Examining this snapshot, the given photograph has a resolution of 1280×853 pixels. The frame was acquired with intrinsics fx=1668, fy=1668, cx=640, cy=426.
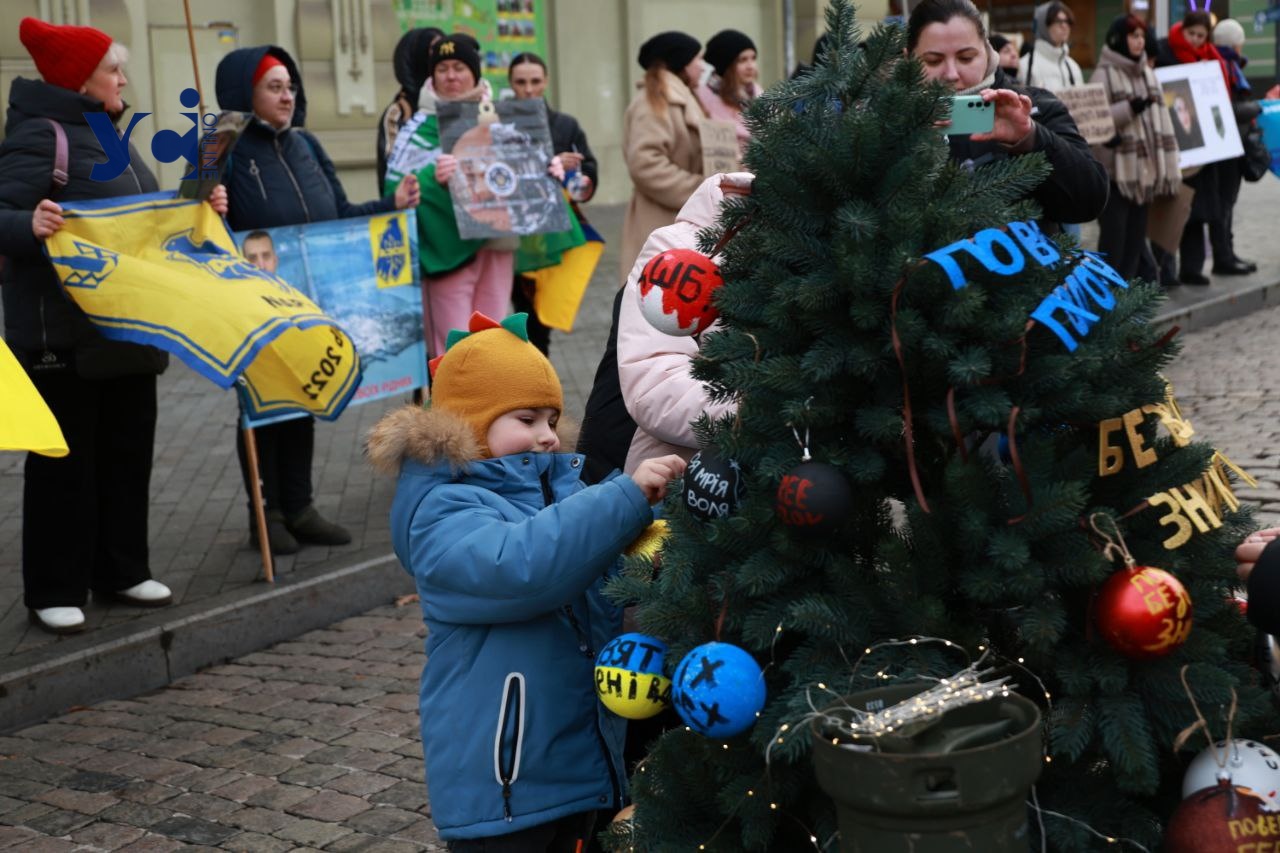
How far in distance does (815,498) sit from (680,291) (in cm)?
61

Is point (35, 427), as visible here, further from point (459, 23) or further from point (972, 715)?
point (459, 23)

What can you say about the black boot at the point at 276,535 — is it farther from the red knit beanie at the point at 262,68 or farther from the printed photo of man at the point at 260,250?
the red knit beanie at the point at 262,68

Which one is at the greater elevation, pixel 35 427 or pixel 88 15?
pixel 88 15

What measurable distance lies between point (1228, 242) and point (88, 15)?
9451 mm

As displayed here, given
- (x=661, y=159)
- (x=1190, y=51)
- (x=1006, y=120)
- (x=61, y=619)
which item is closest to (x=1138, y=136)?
(x=1190, y=51)

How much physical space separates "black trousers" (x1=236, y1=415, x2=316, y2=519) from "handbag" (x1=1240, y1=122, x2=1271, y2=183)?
8.86m

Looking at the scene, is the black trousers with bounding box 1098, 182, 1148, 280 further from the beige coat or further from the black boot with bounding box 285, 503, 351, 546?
the black boot with bounding box 285, 503, 351, 546

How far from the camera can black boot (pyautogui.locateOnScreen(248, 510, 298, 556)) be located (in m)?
6.91

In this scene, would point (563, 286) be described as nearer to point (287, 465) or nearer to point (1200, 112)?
point (287, 465)

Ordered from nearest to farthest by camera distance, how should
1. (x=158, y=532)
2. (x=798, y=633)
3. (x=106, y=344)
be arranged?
(x=798, y=633)
(x=106, y=344)
(x=158, y=532)

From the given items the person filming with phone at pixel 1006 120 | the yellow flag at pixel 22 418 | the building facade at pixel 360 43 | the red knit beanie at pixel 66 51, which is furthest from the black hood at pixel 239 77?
the building facade at pixel 360 43

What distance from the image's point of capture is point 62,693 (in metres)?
5.53

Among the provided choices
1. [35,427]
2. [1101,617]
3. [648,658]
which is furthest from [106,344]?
[1101,617]

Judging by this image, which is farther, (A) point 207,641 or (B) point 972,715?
(A) point 207,641
